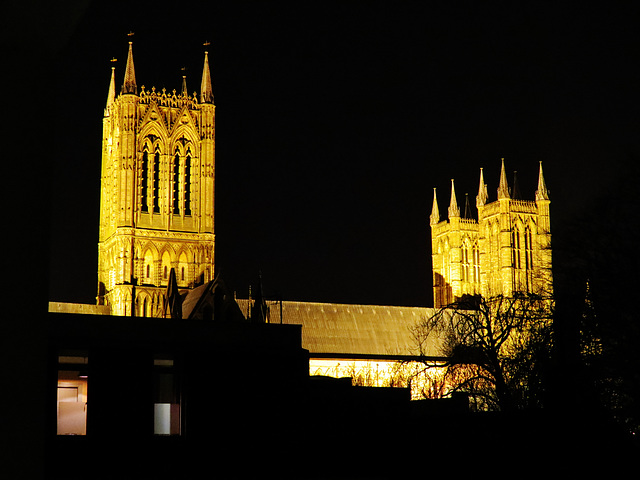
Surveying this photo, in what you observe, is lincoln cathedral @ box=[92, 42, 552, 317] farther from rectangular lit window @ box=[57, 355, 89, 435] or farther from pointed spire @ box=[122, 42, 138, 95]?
rectangular lit window @ box=[57, 355, 89, 435]

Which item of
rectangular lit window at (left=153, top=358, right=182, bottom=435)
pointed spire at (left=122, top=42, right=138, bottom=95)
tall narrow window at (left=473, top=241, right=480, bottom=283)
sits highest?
pointed spire at (left=122, top=42, right=138, bottom=95)

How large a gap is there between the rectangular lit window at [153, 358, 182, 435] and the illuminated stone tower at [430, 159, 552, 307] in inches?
2723

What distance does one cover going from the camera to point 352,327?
8412 cm

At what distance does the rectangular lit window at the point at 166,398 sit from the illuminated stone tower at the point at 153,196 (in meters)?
44.9

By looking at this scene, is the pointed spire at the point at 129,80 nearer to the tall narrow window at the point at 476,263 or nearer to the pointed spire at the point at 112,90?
the pointed spire at the point at 112,90

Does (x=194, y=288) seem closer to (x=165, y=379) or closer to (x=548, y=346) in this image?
(x=548, y=346)

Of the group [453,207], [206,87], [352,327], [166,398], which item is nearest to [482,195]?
[453,207]

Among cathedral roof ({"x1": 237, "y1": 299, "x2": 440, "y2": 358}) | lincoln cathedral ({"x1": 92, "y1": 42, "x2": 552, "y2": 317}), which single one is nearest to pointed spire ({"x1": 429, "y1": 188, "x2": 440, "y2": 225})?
cathedral roof ({"x1": 237, "y1": 299, "x2": 440, "y2": 358})

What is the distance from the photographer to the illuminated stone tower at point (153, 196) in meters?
69.1

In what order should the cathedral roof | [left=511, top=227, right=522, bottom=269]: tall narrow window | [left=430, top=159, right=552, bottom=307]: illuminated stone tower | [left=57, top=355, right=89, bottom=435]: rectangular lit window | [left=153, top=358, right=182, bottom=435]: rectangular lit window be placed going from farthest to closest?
[left=511, top=227, right=522, bottom=269]: tall narrow window < [left=430, top=159, right=552, bottom=307]: illuminated stone tower < the cathedral roof < [left=153, top=358, right=182, bottom=435]: rectangular lit window < [left=57, top=355, right=89, bottom=435]: rectangular lit window

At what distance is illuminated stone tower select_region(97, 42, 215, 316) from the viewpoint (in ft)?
227

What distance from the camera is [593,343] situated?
26.2 m

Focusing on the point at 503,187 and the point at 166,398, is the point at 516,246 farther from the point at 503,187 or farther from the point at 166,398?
the point at 166,398

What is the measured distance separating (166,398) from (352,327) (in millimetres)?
61483
